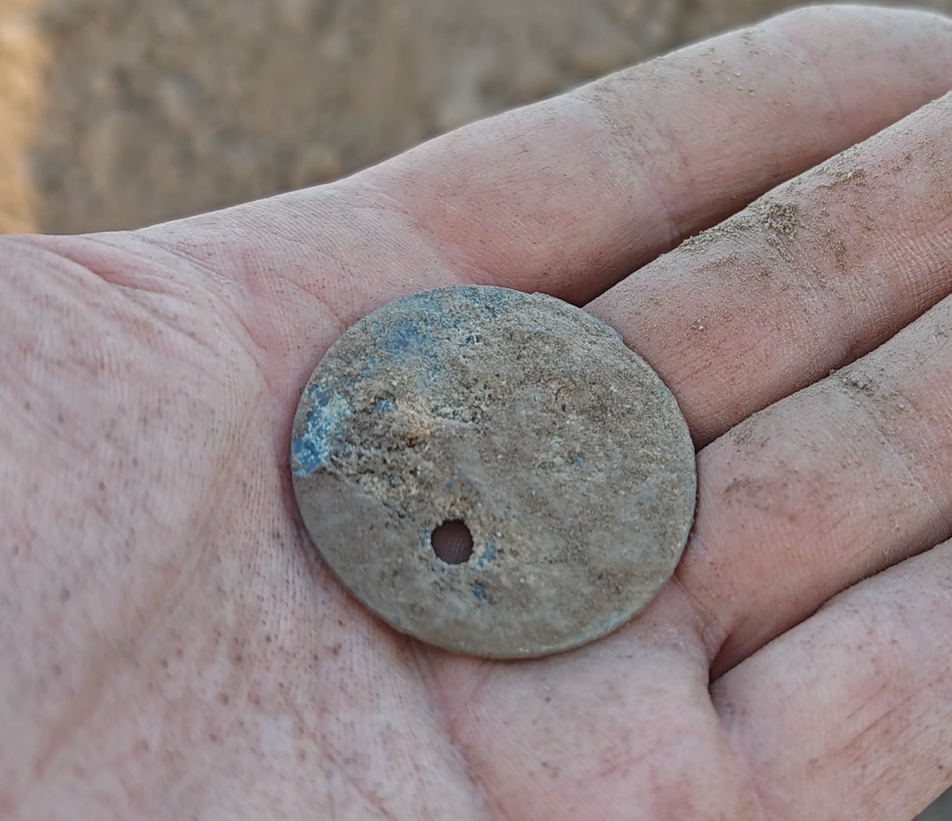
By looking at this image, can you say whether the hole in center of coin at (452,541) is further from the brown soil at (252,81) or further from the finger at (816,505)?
the brown soil at (252,81)

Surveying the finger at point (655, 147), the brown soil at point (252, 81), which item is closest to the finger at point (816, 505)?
the finger at point (655, 147)

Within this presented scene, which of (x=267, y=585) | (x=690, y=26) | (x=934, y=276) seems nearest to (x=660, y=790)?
(x=267, y=585)

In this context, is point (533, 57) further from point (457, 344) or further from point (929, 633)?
point (929, 633)

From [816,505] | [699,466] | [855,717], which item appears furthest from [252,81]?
[855,717]

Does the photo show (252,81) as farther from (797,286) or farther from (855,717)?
(855,717)

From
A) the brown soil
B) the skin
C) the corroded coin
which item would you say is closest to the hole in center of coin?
the corroded coin

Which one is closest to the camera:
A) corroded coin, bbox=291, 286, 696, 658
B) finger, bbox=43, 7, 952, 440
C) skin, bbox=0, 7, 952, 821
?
skin, bbox=0, 7, 952, 821

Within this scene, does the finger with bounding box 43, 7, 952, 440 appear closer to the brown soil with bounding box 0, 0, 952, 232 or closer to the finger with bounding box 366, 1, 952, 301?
the finger with bounding box 366, 1, 952, 301
